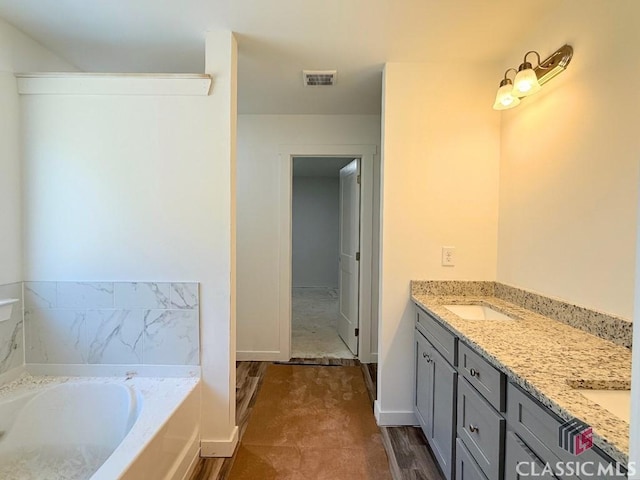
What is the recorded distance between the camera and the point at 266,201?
10.9 feet

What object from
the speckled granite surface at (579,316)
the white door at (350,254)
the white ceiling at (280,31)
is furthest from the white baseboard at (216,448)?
the white ceiling at (280,31)

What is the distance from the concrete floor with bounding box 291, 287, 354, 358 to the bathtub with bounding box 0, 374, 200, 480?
179cm

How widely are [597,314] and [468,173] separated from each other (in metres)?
1.14

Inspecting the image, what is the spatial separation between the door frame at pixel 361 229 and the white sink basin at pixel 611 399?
232 centimetres

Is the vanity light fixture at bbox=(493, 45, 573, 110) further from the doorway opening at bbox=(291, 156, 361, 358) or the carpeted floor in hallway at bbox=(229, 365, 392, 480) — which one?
the carpeted floor in hallway at bbox=(229, 365, 392, 480)

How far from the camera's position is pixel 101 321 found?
6.45ft

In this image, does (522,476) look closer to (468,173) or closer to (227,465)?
(227,465)

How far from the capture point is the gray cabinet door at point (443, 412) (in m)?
1.58

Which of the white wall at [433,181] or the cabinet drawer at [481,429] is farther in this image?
the white wall at [433,181]

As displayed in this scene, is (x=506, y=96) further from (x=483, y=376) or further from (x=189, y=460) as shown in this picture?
(x=189, y=460)

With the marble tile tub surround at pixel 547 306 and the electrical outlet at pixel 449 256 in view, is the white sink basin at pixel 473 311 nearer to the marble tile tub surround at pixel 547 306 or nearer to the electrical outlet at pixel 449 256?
the marble tile tub surround at pixel 547 306

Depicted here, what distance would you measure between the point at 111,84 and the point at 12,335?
1.58 m

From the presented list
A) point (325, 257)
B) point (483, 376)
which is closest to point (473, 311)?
point (483, 376)

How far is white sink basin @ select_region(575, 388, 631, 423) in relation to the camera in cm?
97
